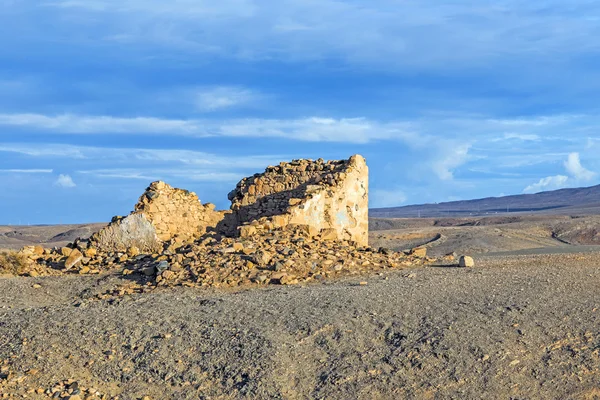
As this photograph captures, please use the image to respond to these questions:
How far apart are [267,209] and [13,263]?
5.69 meters

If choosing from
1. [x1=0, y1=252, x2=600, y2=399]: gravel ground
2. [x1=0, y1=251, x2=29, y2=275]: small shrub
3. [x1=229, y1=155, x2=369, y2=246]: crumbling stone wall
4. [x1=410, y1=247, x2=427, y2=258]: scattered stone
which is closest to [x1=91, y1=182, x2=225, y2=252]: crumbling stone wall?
[x1=229, y1=155, x2=369, y2=246]: crumbling stone wall

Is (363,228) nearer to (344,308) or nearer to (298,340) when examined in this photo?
(344,308)

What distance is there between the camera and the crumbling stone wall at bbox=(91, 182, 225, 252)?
51.9ft

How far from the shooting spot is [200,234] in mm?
16719

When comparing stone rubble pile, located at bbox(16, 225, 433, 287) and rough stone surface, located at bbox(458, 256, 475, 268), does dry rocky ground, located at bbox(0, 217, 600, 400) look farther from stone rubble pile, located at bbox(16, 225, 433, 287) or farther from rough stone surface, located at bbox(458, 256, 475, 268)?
rough stone surface, located at bbox(458, 256, 475, 268)

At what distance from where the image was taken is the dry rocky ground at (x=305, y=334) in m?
7.73

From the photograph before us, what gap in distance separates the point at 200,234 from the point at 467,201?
182m

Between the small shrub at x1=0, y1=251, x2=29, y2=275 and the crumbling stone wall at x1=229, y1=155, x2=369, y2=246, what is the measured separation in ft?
15.3

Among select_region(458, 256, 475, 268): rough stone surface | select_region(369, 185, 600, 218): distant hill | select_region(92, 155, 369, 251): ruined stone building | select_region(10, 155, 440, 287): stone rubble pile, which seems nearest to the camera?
select_region(10, 155, 440, 287): stone rubble pile

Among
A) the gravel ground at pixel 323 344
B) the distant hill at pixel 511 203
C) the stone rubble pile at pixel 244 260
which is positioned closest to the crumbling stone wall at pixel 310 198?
the stone rubble pile at pixel 244 260

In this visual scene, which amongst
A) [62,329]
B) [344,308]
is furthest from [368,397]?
[62,329]

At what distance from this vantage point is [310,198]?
51.0ft

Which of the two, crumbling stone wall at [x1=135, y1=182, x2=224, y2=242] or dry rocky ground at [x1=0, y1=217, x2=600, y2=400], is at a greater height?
crumbling stone wall at [x1=135, y1=182, x2=224, y2=242]

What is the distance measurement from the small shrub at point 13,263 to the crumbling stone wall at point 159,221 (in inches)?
62.3
